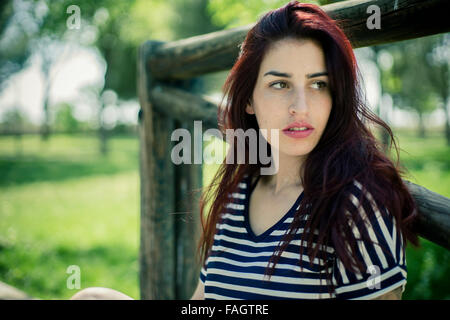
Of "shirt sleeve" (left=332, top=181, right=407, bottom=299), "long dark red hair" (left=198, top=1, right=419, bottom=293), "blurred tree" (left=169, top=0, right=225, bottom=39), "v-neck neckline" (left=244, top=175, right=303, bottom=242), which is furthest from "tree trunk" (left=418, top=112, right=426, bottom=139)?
"shirt sleeve" (left=332, top=181, right=407, bottom=299)

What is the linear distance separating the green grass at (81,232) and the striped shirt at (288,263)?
14.4 inches

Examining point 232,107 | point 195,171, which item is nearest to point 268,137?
point 232,107

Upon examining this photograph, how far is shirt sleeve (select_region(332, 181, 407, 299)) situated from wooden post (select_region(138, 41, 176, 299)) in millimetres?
1694

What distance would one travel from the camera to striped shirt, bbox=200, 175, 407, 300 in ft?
3.67

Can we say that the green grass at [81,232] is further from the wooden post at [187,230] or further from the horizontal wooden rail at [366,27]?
the horizontal wooden rail at [366,27]

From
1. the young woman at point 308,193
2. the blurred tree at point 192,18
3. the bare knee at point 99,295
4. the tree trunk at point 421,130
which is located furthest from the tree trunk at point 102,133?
the tree trunk at point 421,130

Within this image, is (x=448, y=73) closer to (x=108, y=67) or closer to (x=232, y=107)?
(x=108, y=67)

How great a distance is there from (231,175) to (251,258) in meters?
0.53

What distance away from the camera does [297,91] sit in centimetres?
143

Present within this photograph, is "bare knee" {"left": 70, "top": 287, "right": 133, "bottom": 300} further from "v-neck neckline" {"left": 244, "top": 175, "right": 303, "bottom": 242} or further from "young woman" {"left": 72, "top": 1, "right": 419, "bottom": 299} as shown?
"v-neck neckline" {"left": 244, "top": 175, "right": 303, "bottom": 242}

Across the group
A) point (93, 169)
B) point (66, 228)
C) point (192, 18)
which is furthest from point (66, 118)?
point (66, 228)

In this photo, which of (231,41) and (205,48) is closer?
(231,41)

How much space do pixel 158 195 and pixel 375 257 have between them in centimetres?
181

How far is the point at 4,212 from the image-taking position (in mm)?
8789
